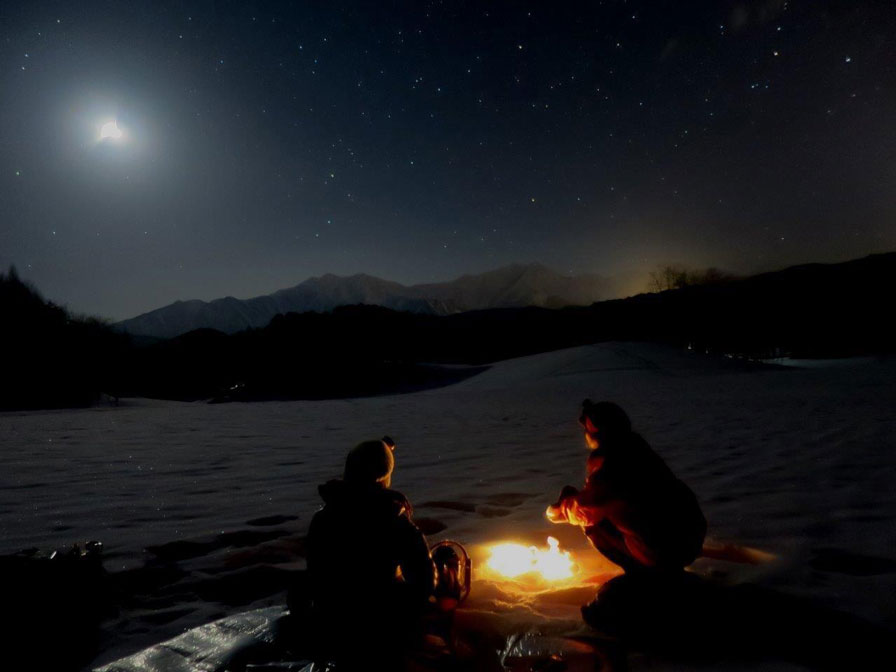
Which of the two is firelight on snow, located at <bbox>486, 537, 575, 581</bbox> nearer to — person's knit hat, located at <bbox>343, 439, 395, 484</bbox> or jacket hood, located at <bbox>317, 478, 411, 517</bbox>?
jacket hood, located at <bbox>317, 478, 411, 517</bbox>

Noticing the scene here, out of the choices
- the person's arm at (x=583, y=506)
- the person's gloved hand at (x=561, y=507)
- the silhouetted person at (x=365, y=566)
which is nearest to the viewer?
the silhouetted person at (x=365, y=566)

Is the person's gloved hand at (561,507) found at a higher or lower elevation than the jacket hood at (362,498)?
lower

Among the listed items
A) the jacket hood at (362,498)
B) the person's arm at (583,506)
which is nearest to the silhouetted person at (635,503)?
the person's arm at (583,506)

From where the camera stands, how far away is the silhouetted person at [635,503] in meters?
2.55

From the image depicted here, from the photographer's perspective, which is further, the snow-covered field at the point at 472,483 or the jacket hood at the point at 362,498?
the snow-covered field at the point at 472,483

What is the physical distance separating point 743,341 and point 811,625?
161 ft

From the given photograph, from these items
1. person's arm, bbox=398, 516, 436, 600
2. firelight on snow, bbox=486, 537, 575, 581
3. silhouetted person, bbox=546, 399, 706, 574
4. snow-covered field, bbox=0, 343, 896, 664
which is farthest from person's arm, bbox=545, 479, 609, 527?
person's arm, bbox=398, 516, 436, 600

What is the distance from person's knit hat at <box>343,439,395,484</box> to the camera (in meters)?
2.41

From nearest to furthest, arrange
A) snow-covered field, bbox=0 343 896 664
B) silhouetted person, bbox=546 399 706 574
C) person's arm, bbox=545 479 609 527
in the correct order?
1. silhouetted person, bbox=546 399 706 574
2. person's arm, bbox=545 479 609 527
3. snow-covered field, bbox=0 343 896 664

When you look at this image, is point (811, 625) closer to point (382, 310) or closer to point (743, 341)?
point (743, 341)

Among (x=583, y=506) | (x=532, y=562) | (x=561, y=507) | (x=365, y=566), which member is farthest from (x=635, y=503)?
(x=365, y=566)

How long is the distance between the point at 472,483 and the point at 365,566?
362cm

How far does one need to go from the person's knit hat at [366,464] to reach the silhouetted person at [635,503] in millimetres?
1107

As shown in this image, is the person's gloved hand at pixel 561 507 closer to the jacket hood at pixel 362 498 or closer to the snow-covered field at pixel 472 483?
the snow-covered field at pixel 472 483
